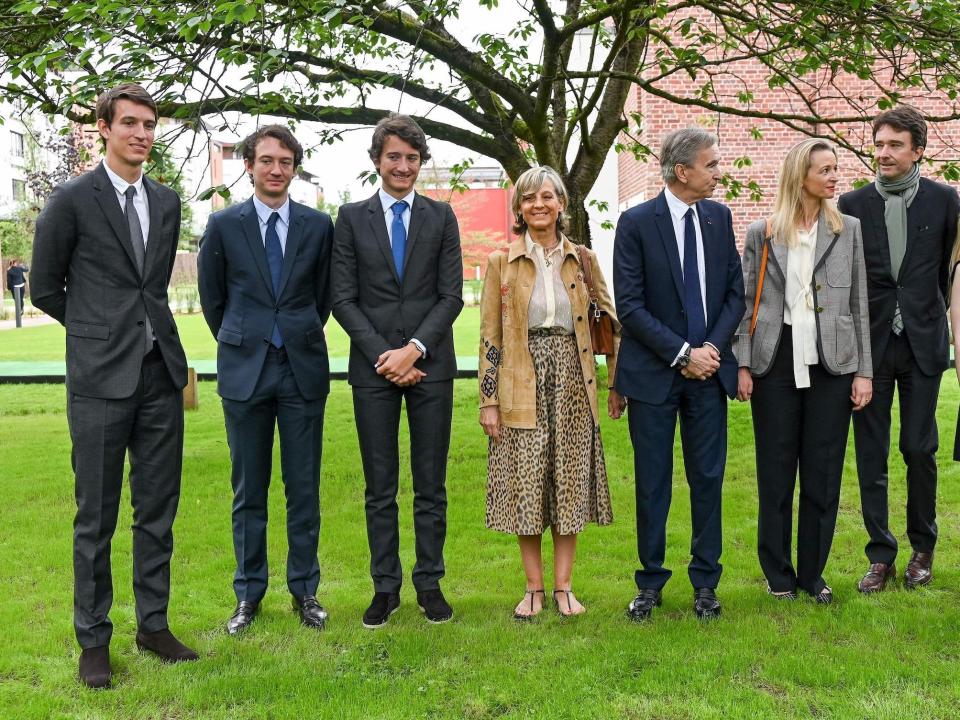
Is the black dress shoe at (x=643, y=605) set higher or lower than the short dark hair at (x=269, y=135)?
lower

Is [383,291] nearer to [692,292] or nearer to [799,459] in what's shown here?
[692,292]

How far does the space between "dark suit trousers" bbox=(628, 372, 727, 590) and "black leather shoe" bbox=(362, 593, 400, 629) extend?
1.25 m

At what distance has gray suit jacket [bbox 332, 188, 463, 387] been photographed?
445 cm

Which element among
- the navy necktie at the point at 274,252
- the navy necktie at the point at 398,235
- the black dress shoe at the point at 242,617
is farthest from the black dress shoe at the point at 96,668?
the navy necktie at the point at 398,235

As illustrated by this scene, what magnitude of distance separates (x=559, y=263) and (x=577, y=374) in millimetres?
553

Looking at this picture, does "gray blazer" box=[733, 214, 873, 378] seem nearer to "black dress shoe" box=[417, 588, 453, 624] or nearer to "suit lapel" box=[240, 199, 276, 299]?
"black dress shoe" box=[417, 588, 453, 624]

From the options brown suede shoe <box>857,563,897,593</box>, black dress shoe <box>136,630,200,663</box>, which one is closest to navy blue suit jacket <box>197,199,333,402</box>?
black dress shoe <box>136,630,200,663</box>

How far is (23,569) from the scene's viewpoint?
18.4 ft

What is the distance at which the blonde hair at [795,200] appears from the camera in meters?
4.50

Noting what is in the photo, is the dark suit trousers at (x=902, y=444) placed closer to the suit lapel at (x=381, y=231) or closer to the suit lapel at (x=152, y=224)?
the suit lapel at (x=381, y=231)

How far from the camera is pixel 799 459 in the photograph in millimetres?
4742

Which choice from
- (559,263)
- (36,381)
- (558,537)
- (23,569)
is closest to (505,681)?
(558,537)

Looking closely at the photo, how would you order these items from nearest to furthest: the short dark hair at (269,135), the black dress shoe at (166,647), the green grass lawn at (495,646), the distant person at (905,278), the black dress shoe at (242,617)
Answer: the green grass lawn at (495,646)
the black dress shoe at (166,647)
the short dark hair at (269,135)
the black dress shoe at (242,617)
the distant person at (905,278)

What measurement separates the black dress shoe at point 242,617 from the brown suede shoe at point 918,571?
11.2 feet
